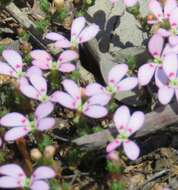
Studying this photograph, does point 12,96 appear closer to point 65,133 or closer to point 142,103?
point 65,133

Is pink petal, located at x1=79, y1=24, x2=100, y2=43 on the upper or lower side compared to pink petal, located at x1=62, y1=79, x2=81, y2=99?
upper

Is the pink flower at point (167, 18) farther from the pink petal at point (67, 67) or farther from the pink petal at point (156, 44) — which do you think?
the pink petal at point (67, 67)

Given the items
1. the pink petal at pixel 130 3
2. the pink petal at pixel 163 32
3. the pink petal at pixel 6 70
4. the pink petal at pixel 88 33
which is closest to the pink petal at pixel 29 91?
the pink petal at pixel 6 70

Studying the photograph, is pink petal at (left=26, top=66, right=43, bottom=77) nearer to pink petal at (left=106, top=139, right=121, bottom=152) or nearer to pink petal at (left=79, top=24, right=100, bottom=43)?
pink petal at (left=79, top=24, right=100, bottom=43)

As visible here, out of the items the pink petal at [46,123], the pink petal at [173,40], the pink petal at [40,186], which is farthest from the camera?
the pink petal at [173,40]

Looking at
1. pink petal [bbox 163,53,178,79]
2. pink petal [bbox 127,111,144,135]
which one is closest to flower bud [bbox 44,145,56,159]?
pink petal [bbox 127,111,144,135]

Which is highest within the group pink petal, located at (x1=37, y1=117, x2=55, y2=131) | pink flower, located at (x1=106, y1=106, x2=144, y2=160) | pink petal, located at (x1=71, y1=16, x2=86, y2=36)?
pink petal, located at (x1=71, y1=16, x2=86, y2=36)

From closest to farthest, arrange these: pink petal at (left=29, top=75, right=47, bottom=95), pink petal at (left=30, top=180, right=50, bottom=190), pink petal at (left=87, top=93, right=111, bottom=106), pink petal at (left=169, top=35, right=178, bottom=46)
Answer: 1. pink petal at (left=30, top=180, right=50, bottom=190)
2. pink petal at (left=87, top=93, right=111, bottom=106)
3. pink petal at (left=29, top=75, right=47, bottom=95)
4. pink petal at (left=169, top=35, right=178, bottom=46)
